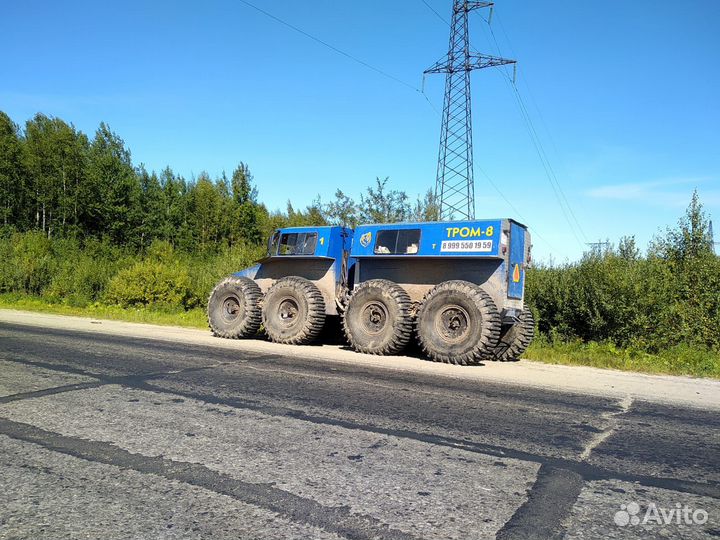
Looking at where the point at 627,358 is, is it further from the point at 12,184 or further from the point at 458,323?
the point at 12,184

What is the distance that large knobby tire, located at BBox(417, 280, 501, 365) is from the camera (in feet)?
35.3

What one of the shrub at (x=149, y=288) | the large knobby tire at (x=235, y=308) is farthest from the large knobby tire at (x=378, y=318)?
the shrub at (x=149, y=288)

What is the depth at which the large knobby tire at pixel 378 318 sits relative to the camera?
38.9ft

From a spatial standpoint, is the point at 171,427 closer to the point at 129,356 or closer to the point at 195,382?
the point at 195,382

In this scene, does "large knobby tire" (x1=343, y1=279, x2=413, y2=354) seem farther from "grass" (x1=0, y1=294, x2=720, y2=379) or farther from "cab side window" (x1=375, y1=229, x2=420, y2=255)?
"grass" (x1=0, y1=294, x2=720, y2=379)

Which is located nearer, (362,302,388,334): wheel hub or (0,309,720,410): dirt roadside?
(0,309,720,410): dirt roadside

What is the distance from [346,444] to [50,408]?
10.5ft

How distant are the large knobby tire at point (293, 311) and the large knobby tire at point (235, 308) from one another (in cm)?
48

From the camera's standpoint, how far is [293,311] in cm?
1346

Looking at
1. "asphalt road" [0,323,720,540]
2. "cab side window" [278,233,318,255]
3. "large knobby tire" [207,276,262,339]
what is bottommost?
"asphalt road" [0,323,720,540]

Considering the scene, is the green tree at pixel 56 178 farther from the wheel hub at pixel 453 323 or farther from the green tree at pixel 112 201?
the wheel hub at pixel 453 323
